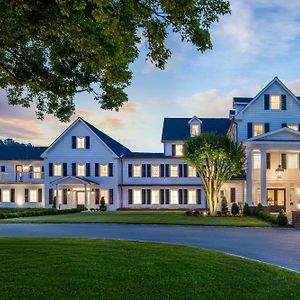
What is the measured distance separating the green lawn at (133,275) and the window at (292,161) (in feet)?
115

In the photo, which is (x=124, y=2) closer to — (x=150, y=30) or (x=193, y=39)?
(x=150, y=30)

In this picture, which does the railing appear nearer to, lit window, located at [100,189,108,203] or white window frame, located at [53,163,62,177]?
white window frame, located at [53,163,62,177]

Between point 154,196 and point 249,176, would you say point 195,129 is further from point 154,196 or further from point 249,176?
point 249,176

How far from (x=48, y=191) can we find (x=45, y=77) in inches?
1512

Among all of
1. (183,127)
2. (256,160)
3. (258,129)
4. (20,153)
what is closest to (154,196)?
(183,127)

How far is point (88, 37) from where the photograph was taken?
1105 centimetres

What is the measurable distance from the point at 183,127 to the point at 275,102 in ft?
41.2

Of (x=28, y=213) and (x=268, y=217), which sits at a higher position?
(x=268, y=217)

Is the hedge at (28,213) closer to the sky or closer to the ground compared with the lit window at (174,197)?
closer to the ground

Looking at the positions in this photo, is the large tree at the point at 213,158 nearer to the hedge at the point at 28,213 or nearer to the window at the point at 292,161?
the window at the point at 292,161

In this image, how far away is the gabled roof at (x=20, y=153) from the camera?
5728 centimetres

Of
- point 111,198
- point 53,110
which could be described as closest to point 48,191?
point 111,198

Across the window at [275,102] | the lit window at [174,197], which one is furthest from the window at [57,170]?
the window at [275,102]

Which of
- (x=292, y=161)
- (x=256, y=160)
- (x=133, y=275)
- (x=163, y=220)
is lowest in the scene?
(x=163, y=220)
